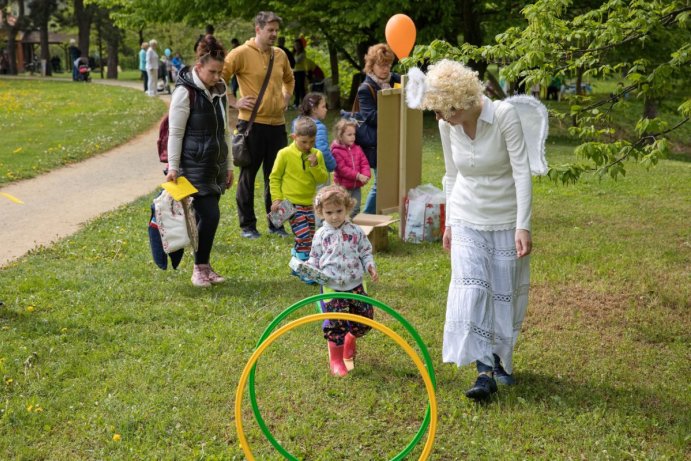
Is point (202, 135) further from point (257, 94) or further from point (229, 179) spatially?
point (257, 94)

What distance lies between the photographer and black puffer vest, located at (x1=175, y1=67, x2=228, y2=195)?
6.54 m

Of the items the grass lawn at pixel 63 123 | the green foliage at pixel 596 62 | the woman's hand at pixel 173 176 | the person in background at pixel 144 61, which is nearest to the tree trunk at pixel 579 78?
the green foliage at pixel 596 62

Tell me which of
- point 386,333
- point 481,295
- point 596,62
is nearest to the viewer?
point 386,333

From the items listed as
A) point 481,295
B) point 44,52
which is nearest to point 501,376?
point 481,295

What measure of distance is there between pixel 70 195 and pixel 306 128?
5.62 m

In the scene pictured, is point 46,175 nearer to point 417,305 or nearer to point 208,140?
point 208,140

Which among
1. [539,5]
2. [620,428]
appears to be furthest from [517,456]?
[539,5]

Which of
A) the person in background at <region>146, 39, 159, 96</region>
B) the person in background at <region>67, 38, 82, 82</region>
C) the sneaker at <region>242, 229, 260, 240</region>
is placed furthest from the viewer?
the person in background at <region>67, 38, 82, 82</region>

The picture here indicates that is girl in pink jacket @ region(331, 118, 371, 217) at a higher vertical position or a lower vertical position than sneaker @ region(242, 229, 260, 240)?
higher

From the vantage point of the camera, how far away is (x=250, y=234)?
28.4 ft

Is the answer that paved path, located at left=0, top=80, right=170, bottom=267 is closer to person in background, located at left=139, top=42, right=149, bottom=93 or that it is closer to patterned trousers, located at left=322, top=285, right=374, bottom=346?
patterned trousers, located at left=322, top=285, right=374, bottom=346

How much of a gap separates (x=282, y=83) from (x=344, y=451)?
16.5ft

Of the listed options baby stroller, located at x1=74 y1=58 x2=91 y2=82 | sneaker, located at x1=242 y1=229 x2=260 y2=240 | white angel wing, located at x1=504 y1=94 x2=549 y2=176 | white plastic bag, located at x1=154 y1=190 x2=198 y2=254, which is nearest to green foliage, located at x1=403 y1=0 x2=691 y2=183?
white angel wing, located at x1=504 y1=94 x2=549 y2=176

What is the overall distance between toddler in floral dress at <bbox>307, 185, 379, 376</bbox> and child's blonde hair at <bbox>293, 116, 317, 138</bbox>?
7.62 feet
